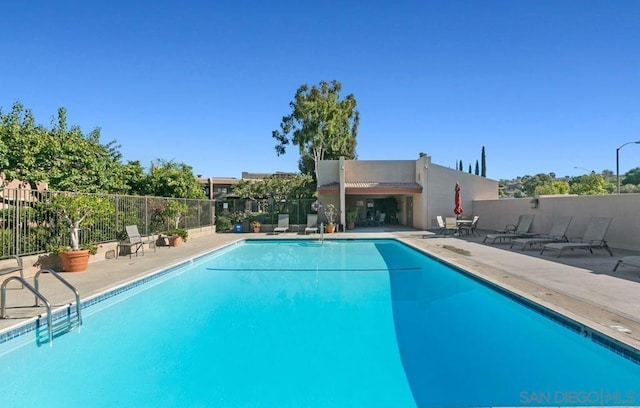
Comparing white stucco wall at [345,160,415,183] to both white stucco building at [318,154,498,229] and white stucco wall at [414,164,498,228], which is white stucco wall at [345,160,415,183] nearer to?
white stucco building at [318,154,498,229]

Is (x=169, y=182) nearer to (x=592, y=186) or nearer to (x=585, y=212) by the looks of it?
(x=585, y=212)

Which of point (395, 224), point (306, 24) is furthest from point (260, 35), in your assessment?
point (395, 224)

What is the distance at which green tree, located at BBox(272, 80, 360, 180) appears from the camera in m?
29.4

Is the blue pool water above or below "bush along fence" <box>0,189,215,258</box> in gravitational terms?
below

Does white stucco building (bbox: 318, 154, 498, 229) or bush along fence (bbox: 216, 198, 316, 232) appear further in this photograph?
bush along fence (bbox: 216, 198, 316, 232)

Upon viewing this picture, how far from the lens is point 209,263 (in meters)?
12.8

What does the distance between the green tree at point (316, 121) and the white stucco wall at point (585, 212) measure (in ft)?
48.7

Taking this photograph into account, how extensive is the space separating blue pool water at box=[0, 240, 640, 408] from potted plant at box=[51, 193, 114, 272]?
2.26 meters

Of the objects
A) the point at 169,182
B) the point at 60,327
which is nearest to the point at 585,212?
the point at 60,327

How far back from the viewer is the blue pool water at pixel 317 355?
159 inches

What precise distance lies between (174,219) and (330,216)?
901 cm

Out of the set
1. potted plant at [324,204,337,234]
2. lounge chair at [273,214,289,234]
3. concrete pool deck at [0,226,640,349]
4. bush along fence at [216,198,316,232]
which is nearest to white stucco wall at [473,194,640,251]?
concrete pool deck at [0,226,640,349]

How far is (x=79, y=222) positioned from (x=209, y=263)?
13.9ft

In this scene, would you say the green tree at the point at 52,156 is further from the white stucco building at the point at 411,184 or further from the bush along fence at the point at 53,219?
the white stucco building at the point at 411,184
